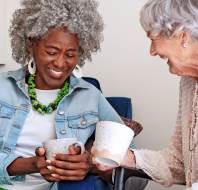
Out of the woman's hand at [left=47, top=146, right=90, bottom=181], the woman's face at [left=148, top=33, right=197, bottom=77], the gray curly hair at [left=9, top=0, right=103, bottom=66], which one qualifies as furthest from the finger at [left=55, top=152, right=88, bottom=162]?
the gray curly hair at [left=9, top=0, right=103, bottom=66]

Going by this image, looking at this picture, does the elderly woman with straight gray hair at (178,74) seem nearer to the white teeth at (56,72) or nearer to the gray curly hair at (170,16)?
the gray curly hair at (170,16)

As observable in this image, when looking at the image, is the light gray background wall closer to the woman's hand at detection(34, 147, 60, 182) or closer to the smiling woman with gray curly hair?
the smiling woman with gray curly hair

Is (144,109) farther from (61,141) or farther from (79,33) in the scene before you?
(61,141)

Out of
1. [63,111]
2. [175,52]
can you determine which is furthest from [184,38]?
[63,111]

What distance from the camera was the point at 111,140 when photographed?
107 cm

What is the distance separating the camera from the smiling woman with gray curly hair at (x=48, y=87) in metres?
1.56

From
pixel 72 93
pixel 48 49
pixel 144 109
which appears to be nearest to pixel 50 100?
pixel 72 93

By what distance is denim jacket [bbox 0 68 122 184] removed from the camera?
158cm

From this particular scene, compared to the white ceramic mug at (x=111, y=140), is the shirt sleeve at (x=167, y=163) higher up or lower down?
lower down

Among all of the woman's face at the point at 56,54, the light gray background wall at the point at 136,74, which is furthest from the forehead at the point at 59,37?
the light gray background wall at the point at 136,74

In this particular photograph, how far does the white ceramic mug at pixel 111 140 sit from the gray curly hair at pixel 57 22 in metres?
0.59

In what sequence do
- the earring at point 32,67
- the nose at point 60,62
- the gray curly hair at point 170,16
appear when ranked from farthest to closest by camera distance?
the earring at point 32,67, the nose at point 60,62, the gray curly hair at point 170,16

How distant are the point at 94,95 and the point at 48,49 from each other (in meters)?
0.25

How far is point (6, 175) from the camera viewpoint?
1.45 meters
